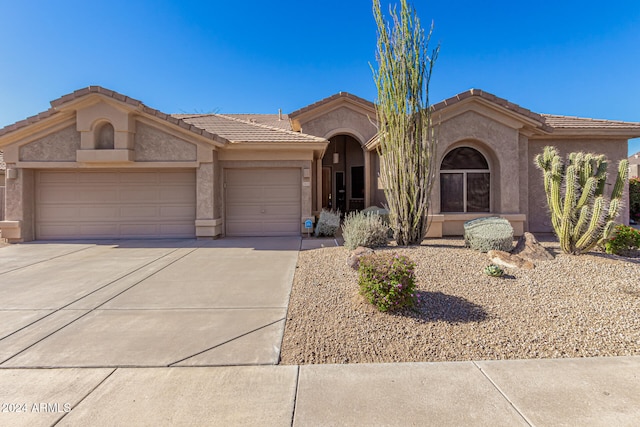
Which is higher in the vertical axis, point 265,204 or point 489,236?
point 265,204

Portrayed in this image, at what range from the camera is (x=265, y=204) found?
12.1m

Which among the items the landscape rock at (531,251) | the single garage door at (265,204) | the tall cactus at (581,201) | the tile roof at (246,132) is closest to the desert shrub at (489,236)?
the landscape rock at (531,251)

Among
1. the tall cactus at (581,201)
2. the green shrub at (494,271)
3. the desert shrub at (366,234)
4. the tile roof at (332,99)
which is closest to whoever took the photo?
the green shrub at (494,271)

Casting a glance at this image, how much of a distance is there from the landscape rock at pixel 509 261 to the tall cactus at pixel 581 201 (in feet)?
4.45

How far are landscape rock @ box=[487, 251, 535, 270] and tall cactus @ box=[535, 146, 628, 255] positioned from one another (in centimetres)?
136

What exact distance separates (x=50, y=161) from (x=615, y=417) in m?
13.9

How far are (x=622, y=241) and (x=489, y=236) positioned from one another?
2923 millimetres

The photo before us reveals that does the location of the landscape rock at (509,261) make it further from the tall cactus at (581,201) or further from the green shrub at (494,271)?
the tall cactus at (581,201)

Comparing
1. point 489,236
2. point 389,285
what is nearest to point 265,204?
point 489,236

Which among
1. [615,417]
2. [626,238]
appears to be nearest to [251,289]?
[615,417]

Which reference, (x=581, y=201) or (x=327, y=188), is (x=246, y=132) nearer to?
(x=327, y=188)

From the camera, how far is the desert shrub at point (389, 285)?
14.7 feet

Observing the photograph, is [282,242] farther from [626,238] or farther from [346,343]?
[626,238]

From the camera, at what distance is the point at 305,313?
4734mm
